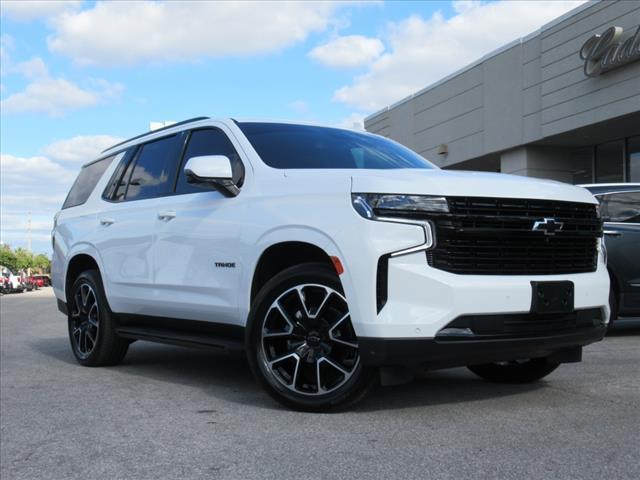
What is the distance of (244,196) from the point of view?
4.73 meters

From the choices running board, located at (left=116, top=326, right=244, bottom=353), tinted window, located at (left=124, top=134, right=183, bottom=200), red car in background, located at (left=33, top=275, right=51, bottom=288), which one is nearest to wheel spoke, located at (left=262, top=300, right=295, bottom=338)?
running board, located at (left=116, top=326, right=244, bottom=353)

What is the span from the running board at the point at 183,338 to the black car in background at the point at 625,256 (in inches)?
183

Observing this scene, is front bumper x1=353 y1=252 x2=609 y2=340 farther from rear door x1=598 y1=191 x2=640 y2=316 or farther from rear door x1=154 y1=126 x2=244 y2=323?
rear door x1=598 y1=191 x2=640 y2=316

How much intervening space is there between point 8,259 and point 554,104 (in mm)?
116235

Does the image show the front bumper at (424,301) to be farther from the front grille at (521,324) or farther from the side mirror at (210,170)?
the side mirror at (210,170)

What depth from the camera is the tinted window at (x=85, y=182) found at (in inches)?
273

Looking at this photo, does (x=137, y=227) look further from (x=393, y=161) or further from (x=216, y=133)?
(x=393, y=161)

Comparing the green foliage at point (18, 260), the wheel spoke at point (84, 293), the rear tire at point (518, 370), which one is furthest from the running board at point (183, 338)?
the green foliage at point (18, 260)

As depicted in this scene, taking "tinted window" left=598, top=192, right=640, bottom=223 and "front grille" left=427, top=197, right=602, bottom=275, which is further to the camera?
"tinted window" left=598, top=192, right=640, bottom=223

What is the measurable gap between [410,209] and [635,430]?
1563 mm

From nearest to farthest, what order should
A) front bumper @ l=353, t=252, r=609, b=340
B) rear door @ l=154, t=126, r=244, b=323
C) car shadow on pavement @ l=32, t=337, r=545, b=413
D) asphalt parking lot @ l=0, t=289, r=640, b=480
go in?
asphalt parking lot @ l=0, t=289, r=640, b=480, front bumper @ l=353, t=252, r=609, b=340, car shadow on pavement @ l=32, t=337, r=545, b=413, rear door @ l=154, t=126, r=244, b=323

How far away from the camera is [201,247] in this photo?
5.00m

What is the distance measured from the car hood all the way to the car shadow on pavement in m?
1.32

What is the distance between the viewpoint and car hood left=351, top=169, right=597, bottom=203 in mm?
3777
